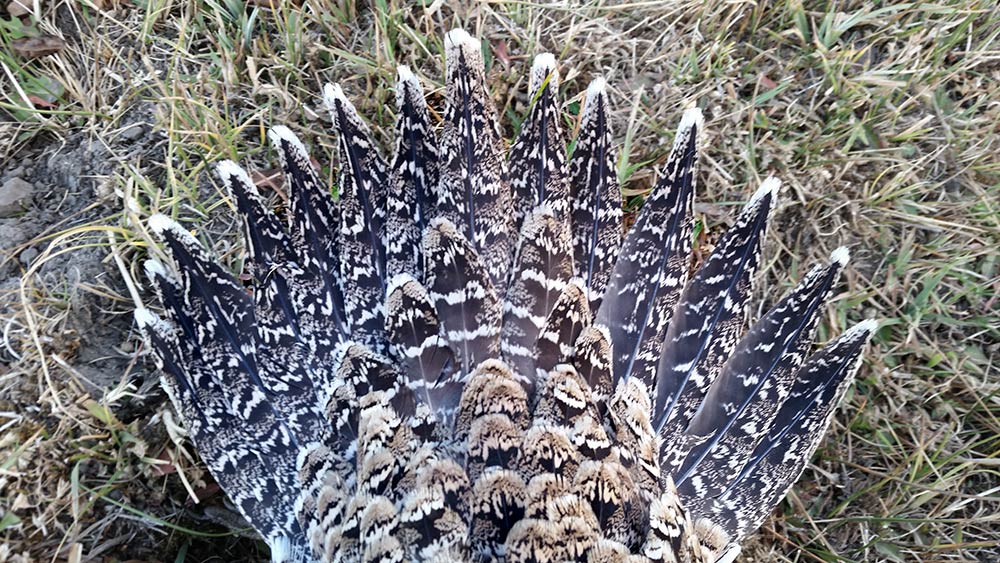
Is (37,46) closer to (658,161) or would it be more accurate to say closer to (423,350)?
(423,350)

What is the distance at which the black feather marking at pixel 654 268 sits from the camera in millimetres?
2061

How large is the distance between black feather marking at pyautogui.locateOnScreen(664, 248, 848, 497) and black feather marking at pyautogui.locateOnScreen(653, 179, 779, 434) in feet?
0.17

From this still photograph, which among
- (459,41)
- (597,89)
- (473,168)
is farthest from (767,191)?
(459,41)

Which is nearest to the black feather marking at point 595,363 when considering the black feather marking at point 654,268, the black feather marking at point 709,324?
the black feather marking at point 654,268

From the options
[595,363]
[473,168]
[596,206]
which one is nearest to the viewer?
[595,363]

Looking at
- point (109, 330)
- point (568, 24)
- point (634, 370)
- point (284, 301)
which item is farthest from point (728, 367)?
point (109, 330)

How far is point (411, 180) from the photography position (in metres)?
2.09

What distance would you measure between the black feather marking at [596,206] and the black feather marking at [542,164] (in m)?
0.07

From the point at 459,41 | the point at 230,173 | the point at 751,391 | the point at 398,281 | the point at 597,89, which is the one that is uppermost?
the point at 459,41

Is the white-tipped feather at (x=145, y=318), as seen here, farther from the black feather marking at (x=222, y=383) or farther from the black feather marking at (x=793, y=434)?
the black feather marking at (x=793, y=434)

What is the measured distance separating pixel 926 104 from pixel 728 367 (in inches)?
58.5

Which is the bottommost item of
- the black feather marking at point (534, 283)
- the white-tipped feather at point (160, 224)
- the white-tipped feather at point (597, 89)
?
the black feather marking at point (534, 283)

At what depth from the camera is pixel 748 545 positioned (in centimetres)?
257

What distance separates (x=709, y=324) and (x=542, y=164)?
0.66m
